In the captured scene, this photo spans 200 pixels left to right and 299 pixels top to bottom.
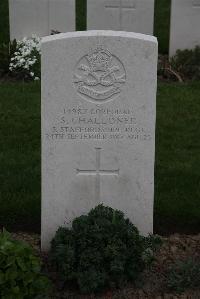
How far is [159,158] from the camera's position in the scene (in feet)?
21.5

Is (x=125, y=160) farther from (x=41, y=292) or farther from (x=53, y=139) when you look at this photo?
(x=41, y=292)

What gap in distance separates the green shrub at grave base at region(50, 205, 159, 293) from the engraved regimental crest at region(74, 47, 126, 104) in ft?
2.67

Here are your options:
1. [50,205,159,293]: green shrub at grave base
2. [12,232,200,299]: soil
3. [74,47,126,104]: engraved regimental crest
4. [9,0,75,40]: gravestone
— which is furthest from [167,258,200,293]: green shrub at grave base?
[9,0,75,40]: gravestone

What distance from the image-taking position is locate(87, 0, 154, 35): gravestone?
401 inches

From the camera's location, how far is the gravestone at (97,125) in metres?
4.57

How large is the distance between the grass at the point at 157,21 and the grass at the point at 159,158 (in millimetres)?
2757

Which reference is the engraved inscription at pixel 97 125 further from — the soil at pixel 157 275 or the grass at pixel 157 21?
the grass at pixel 157 21

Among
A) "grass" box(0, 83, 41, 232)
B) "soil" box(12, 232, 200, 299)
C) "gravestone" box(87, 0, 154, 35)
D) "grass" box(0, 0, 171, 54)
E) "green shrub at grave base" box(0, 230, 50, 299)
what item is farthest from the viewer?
"grass" box(0, 0, 171, 54)

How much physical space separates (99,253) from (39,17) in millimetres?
6586

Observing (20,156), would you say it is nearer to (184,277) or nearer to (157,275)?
(157,275)

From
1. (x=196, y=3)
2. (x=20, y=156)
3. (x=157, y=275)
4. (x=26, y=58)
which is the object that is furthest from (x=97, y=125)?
(x=196, y=3)

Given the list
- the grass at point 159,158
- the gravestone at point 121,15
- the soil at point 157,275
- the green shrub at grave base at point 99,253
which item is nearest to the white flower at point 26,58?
the grass at point 159,158

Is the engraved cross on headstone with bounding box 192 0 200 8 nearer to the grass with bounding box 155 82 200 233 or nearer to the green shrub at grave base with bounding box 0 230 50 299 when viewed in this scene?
the grass with bounding box 155 82 200 233

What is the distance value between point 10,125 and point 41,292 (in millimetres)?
3460
